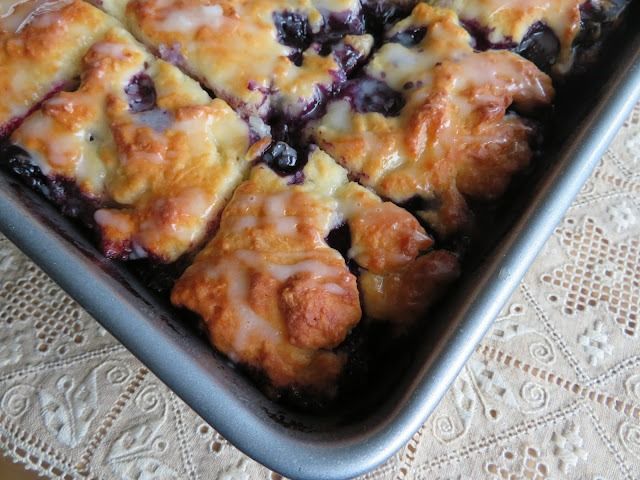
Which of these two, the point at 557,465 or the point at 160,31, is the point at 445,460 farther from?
the point at 160,31

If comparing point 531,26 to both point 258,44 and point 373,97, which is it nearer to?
point 373,97

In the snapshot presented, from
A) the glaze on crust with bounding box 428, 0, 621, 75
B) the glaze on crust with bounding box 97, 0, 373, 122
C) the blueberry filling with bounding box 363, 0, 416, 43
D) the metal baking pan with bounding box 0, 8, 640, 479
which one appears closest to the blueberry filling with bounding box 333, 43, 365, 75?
the glaze on crust with bounding box 97, 0, 373, 122

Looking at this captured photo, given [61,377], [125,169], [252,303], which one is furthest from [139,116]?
[61,377]

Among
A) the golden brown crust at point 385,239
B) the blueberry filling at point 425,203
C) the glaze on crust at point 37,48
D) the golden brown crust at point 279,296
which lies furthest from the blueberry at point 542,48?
the glaze on crust at point 37,48

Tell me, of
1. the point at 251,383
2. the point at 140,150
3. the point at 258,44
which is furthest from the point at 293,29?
the point at 251,383

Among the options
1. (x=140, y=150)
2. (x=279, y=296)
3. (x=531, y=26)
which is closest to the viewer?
(x=279, y=296)

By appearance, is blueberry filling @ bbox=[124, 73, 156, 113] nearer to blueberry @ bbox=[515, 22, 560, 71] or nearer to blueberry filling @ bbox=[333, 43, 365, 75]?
blueberry filling @ bbox=[333, 43, 365, 75]

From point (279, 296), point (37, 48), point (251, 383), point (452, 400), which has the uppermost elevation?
point (37, 48)
